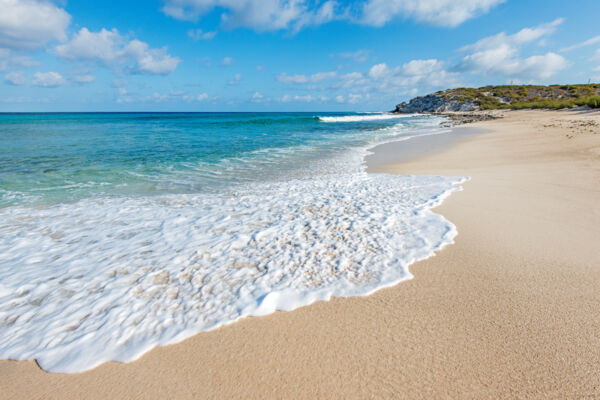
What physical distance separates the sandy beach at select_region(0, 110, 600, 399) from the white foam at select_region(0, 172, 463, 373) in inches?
7.6

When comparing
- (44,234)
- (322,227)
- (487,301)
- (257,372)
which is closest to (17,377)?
(257,372)

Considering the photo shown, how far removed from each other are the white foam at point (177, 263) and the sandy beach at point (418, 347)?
194 mm

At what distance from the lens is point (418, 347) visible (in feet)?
7.29

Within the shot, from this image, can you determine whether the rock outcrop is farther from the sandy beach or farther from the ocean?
the sandy beach

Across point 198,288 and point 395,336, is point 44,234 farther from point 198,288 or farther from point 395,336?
point 395,336

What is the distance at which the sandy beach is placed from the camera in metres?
1.94

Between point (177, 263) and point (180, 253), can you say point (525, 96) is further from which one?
point (177, 263)

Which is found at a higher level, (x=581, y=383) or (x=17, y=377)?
(x=581, y=383)

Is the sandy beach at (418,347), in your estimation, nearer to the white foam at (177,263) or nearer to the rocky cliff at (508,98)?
the white foam at (177,263)

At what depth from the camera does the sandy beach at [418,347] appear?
6.38 ft

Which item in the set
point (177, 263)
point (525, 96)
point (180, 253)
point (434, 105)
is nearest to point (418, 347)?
point (177, 263)

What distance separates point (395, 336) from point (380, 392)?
1.74 ft

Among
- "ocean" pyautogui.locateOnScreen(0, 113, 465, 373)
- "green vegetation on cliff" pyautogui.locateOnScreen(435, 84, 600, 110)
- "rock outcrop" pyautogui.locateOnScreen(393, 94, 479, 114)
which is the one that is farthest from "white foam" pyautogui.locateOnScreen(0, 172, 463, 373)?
"rock outcrop" pyautogui.locateOnScreen(393, 94, 479, 114)

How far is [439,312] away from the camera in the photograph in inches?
102
